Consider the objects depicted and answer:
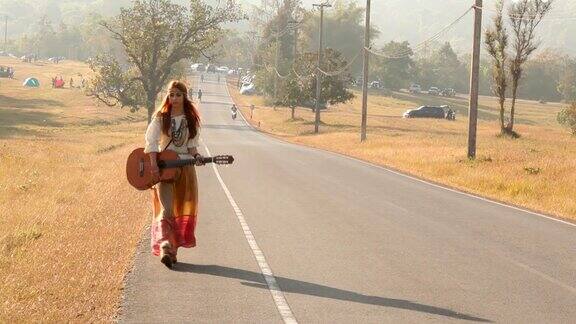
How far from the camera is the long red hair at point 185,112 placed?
926 cm

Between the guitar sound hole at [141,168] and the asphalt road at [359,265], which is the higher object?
the guitar sound hole at [141,168]

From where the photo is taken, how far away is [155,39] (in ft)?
185

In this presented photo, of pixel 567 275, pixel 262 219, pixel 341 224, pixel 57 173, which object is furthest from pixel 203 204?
pixel 57 173

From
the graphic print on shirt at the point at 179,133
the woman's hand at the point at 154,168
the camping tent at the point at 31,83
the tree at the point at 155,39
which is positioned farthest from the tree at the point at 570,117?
the camping tent at the point at 31,83

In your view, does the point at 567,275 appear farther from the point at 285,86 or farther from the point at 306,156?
the point at 285,86

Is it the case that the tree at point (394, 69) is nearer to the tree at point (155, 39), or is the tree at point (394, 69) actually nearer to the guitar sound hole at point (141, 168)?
the tree at point (155, 39)

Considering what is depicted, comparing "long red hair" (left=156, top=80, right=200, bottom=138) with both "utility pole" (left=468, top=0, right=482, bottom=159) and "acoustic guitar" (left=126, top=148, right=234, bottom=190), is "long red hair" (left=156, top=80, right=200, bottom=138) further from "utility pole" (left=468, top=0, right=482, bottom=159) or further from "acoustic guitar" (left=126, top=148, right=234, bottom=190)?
"utility pole" (left=468, top=0, right=482, bottom=159)

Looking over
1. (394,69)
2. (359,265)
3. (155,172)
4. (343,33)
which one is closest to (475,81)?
(359,265)

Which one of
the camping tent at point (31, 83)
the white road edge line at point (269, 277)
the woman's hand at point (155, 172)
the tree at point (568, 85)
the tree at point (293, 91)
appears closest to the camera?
the white road edge line at point (269, 277)

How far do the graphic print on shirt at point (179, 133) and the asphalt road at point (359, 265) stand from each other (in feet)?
4.73

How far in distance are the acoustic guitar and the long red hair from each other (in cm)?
34

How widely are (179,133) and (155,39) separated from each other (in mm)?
48472

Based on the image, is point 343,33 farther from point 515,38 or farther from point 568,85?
point 515,38

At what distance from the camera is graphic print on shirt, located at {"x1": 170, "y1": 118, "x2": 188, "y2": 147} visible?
9312 mm
